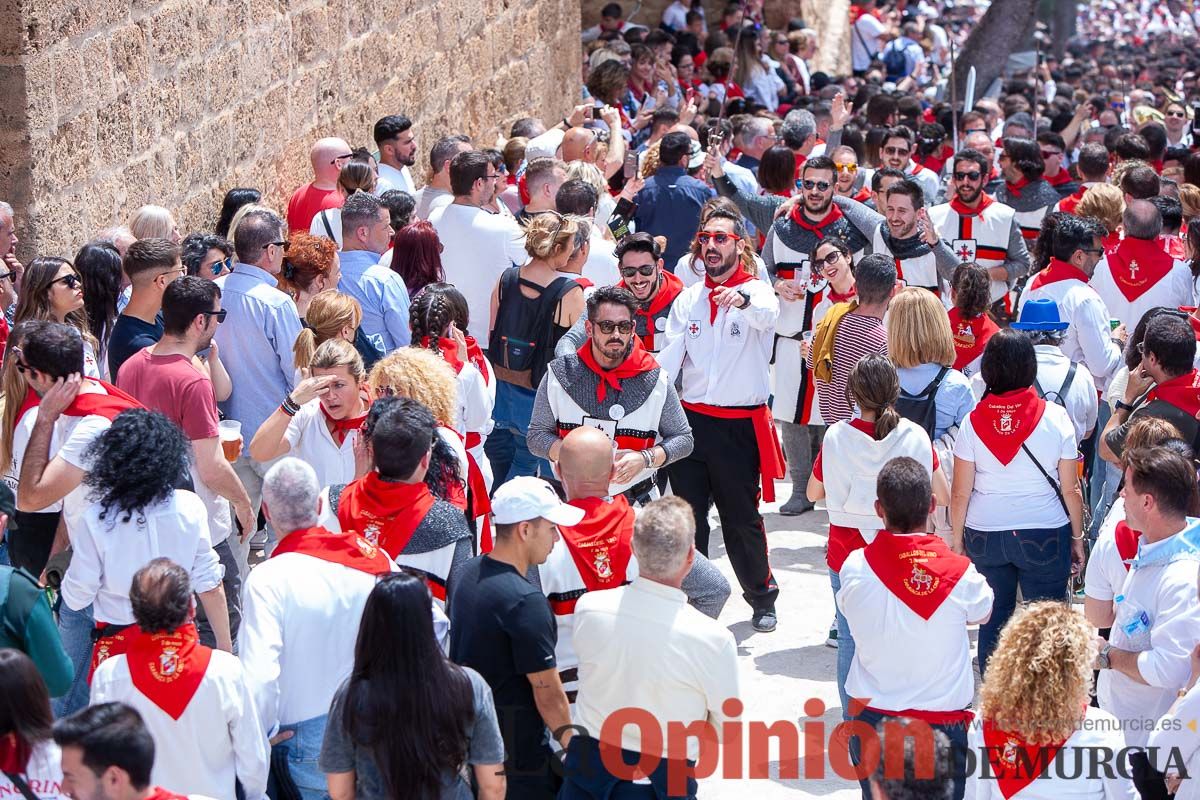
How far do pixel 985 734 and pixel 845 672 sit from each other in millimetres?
1251

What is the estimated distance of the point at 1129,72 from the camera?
24875 mm

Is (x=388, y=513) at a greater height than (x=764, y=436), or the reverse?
(x=388, y=513)

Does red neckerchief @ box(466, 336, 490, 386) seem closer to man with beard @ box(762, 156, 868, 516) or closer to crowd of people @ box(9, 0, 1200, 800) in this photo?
crowd of people @ box(9, 0, 1200, 800)

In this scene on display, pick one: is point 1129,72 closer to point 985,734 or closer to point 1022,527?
point 1022,527

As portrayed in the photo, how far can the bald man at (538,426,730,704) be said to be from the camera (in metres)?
4.29

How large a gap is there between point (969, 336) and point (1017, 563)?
1.42m

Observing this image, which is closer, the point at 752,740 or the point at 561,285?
the point at 752,740

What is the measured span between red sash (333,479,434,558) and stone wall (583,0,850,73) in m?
15.0

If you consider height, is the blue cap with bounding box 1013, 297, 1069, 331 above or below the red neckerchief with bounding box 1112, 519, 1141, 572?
below

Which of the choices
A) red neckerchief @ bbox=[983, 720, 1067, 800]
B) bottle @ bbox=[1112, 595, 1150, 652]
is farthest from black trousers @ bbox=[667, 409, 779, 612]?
red neckerchief @ bbox=[983, 720, 1067, 800]

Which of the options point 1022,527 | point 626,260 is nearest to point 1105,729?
point 1022,527

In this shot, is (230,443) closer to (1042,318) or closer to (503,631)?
(503,631)

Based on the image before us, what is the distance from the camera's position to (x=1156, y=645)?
4.18 metres

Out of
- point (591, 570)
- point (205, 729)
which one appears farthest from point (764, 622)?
point (205, 729)
